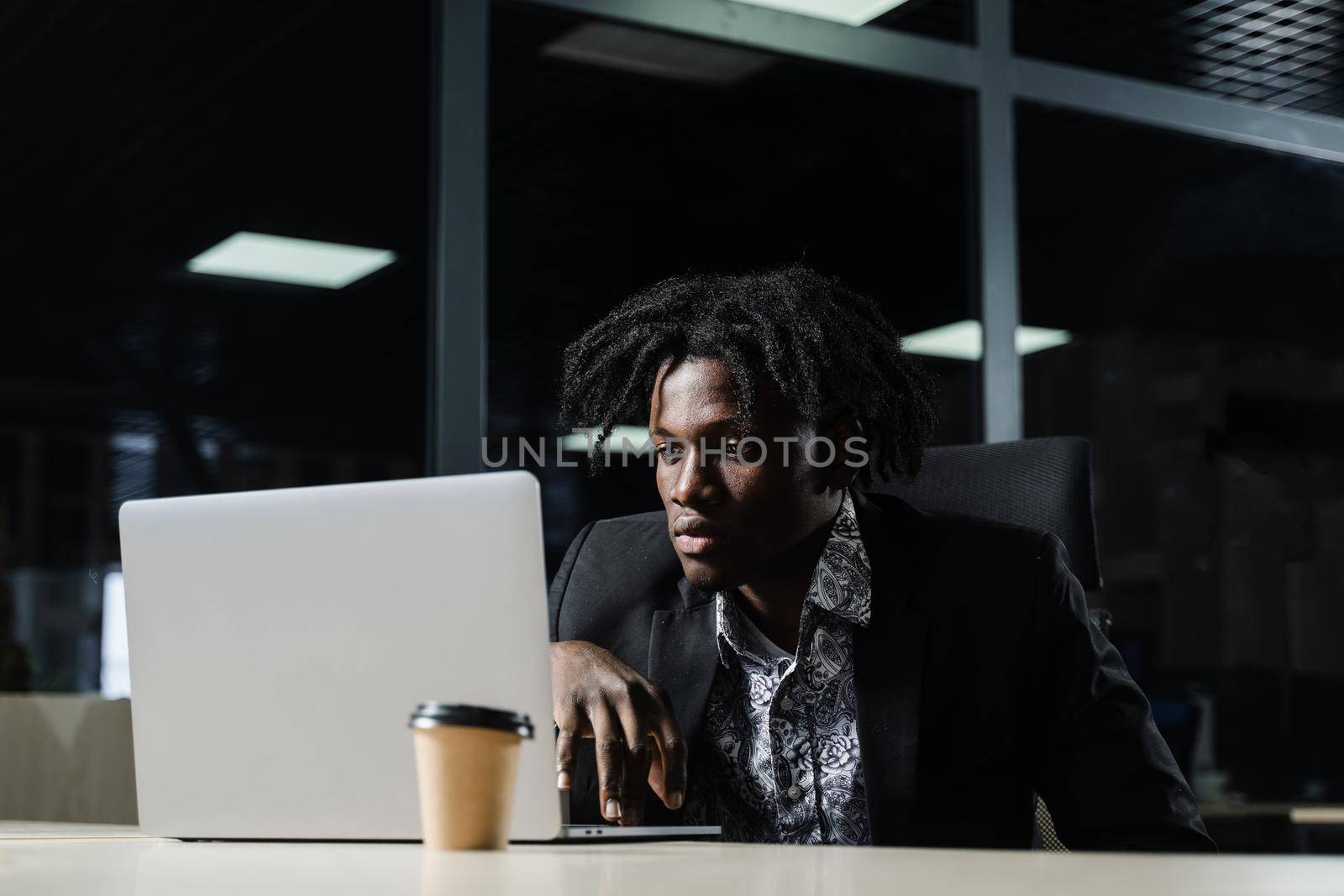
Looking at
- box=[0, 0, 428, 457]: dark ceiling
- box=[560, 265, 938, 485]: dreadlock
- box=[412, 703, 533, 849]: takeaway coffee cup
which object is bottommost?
box=[412, 703, 533, 849]: takeaway coffee cup

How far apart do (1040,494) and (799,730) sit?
424 mm

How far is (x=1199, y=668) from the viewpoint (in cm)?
434

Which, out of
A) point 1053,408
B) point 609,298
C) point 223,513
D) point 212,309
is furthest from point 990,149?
point 223,513

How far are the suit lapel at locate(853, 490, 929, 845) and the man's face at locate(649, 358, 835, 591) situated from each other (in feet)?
0.35

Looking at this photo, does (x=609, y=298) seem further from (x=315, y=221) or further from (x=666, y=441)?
(x=666, y=441)

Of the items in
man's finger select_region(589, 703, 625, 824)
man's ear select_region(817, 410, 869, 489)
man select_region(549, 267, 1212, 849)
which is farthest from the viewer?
man's ear select_region(817, 410, 869, 489)

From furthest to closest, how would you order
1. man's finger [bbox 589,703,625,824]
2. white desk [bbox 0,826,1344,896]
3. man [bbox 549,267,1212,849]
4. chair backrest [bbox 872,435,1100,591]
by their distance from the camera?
chair backrest [bbox 872,435,1100,591], man [bbox 549,267,1212,849], man's finger [bbox 589,703,625,824], white desk [bbox 0,826,1344,896]

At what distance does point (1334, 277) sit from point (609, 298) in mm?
2368

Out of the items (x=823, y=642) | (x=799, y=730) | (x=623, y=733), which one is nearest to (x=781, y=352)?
(x=823, y=642)

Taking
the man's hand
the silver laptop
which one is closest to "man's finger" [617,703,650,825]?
the man's hand

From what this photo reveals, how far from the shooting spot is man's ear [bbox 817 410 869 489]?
1.83 m

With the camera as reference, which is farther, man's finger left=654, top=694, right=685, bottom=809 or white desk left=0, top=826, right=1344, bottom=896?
man's finger left=654, top=694, right=685, bottom=809

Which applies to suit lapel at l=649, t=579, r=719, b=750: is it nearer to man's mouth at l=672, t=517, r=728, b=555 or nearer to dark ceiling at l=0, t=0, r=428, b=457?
man's mouth at l=672, t=517, r=728, b=555

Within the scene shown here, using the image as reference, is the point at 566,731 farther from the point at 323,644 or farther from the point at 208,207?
the point at 208,207
